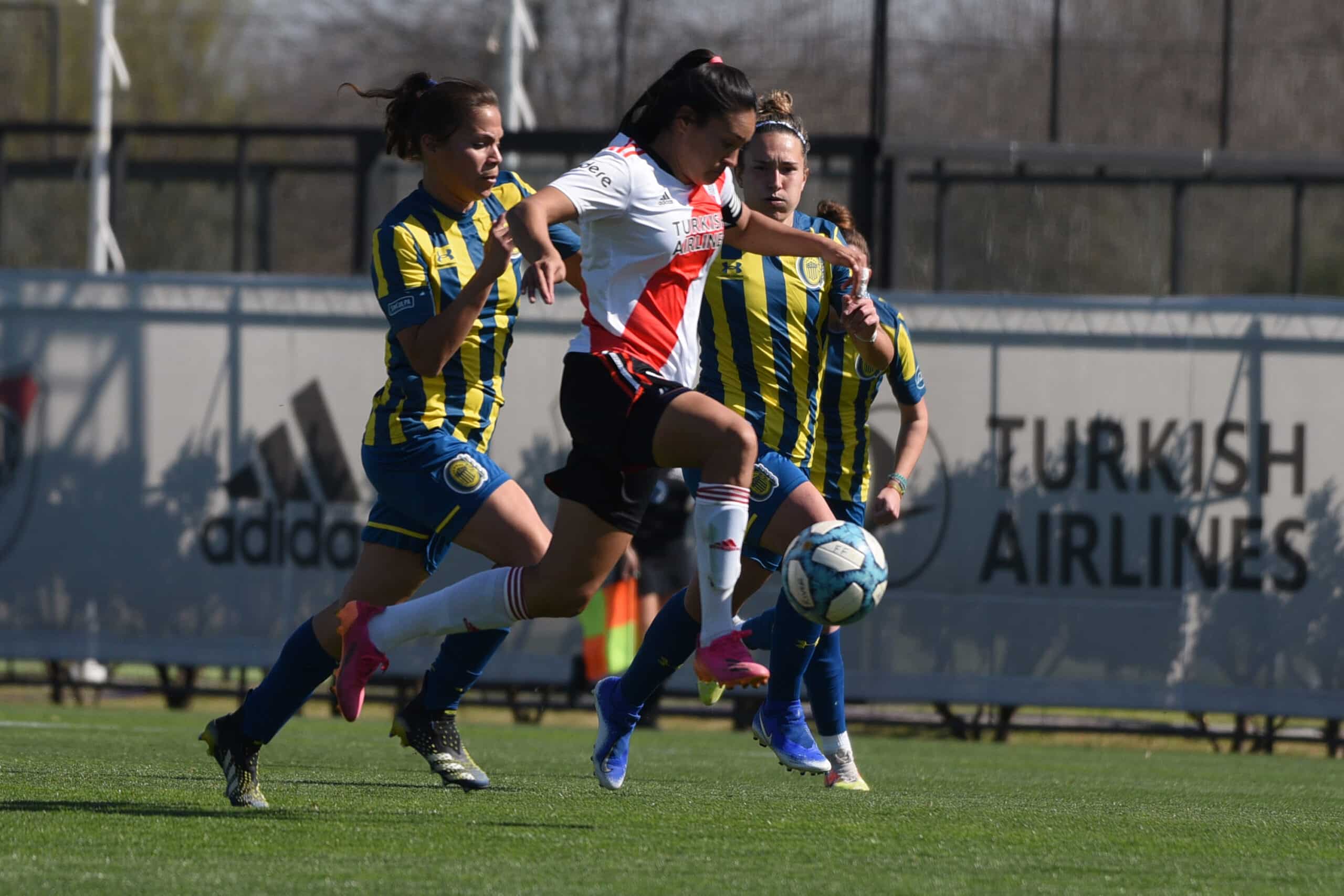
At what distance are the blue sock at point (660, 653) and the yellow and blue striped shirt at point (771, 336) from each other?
25.7 inches

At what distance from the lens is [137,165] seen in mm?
15523

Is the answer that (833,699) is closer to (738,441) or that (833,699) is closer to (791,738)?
(791,738)

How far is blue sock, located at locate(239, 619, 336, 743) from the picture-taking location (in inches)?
189

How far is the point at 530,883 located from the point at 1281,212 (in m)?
11.4

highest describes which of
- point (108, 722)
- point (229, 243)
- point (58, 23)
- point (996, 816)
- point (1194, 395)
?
point (58, 23)

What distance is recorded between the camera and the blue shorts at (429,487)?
15.8ft

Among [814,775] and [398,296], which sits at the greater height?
[398,296]

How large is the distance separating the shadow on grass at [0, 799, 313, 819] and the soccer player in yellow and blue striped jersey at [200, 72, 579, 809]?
14 cm

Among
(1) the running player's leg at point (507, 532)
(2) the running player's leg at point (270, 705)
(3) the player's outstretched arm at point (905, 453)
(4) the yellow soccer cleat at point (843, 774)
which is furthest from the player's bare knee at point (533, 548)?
(4) the yellow soccer cleat at point (843, 774)

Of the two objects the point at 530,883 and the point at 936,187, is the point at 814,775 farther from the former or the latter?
the point at 936,187

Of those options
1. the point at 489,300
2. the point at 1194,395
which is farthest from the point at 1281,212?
the point at 489,300

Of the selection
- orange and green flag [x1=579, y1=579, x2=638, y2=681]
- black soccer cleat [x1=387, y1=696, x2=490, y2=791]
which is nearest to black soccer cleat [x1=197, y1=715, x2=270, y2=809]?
black soccer cleat [x1=387, y1=696, x2=490, y2=791]

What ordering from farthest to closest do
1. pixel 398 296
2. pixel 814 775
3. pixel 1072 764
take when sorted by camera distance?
pixel 1072 764, pixel 814 775, pixel 398 296

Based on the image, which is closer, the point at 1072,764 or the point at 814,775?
the point at 814,775
